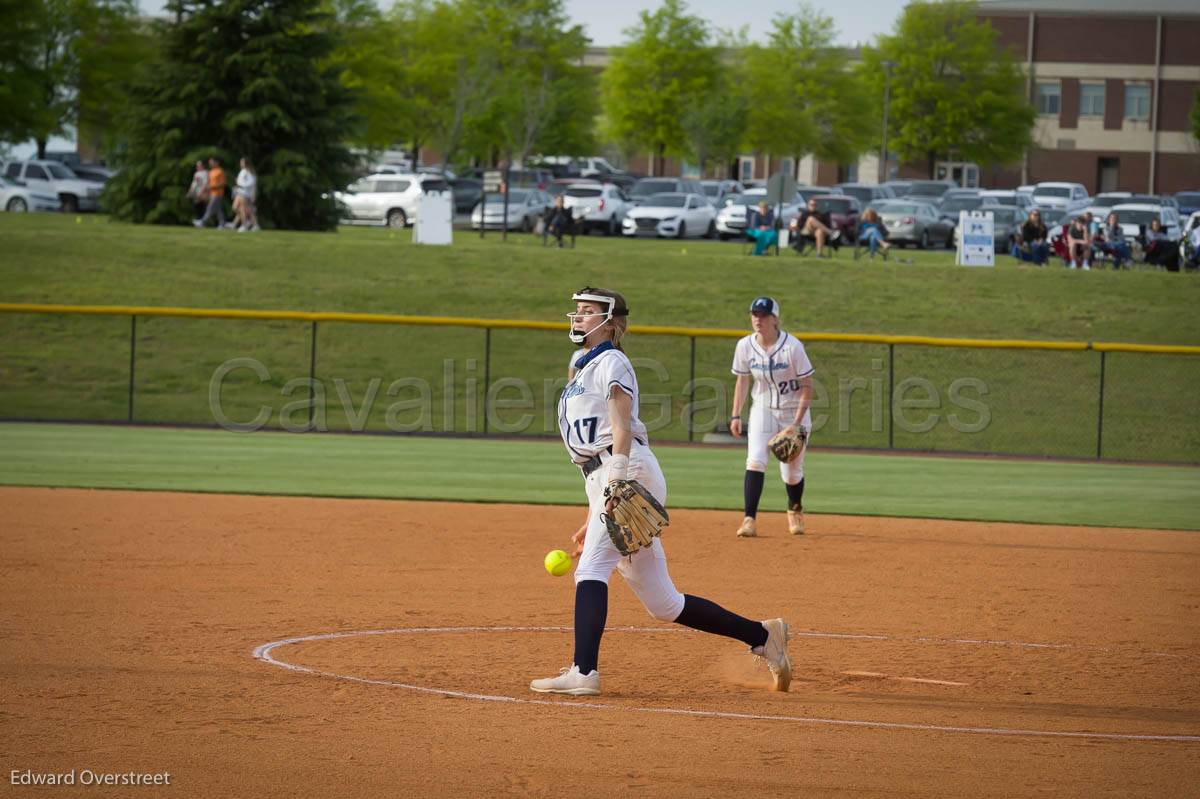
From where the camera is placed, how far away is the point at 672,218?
44.8 metres

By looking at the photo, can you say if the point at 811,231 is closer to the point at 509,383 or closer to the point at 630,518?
the point at 509,383

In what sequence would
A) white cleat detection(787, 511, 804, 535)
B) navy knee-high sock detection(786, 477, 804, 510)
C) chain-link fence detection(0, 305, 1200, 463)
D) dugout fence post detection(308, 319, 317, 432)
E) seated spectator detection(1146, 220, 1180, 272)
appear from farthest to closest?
1. seated spectator detection(1146, 220, 1180, 272)
2. chain-link fence detection(0, 305, 1200, 463)
3. dugout fence post detection(308, 319, 317, 432)
4. white cleat detection(787, 511, 804, 535)
5. navy knee-high sock detection(786, 477, 804, 510)

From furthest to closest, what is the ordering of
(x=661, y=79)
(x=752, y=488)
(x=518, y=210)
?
(x=661, y=79)
(x=518, y=210)
(x=752, y=488)

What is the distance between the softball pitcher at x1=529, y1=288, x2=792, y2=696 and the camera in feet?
24.5

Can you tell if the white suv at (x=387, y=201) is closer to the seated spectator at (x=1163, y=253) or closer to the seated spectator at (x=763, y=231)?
the seated spectator at (x=763, y=231)

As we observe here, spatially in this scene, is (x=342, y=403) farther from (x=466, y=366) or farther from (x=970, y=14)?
(x=970, y=14)

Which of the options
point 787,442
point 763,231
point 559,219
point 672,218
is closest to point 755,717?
point 787,442

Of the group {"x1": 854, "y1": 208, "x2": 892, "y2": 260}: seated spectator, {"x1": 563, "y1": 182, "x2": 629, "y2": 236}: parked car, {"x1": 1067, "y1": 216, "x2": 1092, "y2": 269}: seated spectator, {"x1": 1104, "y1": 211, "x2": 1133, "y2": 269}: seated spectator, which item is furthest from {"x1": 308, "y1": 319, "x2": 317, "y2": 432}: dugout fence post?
{"x1": 563, "y1": 182, "x2": 629, "y2": 236}: parked car

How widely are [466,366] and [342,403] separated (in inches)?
90.7

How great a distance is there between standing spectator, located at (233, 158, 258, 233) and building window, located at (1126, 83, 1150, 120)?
56.2 meters

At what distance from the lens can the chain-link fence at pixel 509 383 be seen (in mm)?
23406

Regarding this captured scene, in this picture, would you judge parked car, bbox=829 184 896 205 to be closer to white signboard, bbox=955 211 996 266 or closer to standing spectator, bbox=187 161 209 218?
white signboard, bbox=955 211 996 266

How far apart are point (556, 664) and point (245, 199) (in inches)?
1104

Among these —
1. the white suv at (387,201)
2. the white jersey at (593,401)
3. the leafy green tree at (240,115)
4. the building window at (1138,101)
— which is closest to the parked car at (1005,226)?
the white suv at (387,201)
